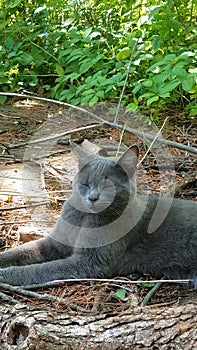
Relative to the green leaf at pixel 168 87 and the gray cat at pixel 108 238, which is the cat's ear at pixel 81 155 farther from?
the green leaf at pixel 168 87

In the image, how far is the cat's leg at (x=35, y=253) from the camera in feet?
9.43

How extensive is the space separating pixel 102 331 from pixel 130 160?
1095mm

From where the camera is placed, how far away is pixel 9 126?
199 inches

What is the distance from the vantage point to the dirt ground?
2.64 metres

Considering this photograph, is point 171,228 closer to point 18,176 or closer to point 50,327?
point 50,327

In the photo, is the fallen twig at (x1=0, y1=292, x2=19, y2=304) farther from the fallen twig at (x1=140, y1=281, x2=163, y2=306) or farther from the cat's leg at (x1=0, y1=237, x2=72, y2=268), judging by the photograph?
the fallen twig at (x1=140, y1=281, x2=163, y2=306)

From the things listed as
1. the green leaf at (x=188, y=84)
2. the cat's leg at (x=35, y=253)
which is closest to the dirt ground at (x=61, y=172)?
the cat's leg at (x=35, y=253)

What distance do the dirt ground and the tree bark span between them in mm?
451

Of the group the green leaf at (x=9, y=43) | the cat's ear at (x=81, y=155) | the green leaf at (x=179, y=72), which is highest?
the green leaf at (x=179, y=72)

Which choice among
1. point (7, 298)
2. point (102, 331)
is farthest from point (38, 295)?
point (102, 331)

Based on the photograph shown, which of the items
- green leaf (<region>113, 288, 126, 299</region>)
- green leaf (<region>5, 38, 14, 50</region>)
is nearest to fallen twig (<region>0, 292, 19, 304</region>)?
green leaf (<region>113, 288, 126, 299</region>)

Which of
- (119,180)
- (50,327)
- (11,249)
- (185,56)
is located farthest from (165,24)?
(50,327)

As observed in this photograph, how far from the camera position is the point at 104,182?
281 centimetres

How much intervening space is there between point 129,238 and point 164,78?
1375 millimetres
